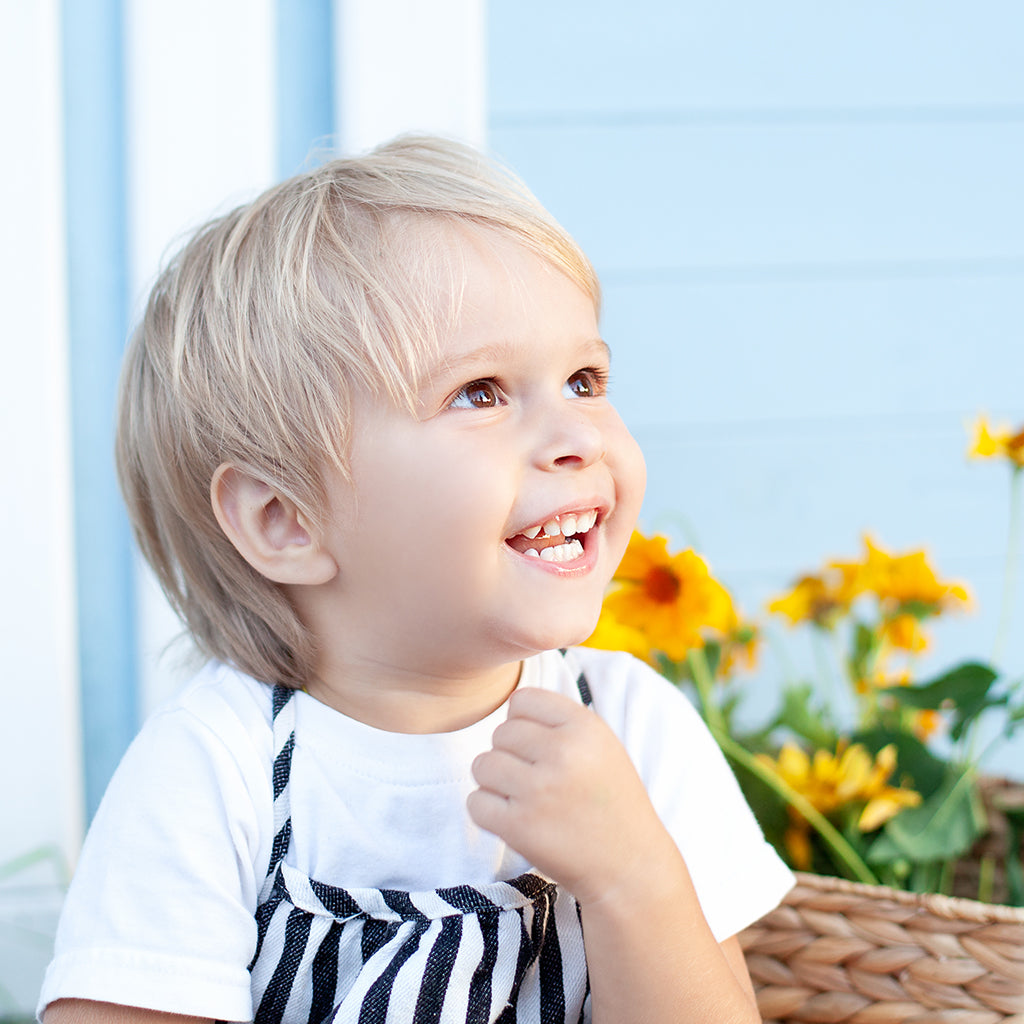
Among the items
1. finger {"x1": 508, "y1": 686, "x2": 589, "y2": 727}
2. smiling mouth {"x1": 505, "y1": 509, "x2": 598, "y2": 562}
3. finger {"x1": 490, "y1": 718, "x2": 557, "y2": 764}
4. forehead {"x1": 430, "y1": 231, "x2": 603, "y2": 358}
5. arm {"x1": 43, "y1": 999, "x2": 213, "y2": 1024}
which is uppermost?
forehead {"x1": 430, "y1": 231, "x2": 603, "y2": 358}

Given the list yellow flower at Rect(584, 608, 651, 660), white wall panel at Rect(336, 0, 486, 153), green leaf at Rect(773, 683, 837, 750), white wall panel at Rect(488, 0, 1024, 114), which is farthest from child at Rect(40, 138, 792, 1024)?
white wall panel at Rect(488, 0, 1024, 114)

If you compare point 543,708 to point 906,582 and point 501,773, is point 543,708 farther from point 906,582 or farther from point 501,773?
point 906,582

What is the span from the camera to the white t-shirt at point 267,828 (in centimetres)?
62

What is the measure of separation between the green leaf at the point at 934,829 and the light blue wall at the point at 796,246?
40cm

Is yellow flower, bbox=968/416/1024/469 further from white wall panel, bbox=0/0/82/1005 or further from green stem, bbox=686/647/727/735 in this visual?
white wall panel, bbox=0/0/82/1005

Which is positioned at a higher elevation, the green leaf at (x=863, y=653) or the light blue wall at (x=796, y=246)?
the light blue wall at (x=796, y=246)

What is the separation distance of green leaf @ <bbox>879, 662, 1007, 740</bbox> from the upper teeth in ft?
1.17

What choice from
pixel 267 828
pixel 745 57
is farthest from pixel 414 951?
pixel 745 57

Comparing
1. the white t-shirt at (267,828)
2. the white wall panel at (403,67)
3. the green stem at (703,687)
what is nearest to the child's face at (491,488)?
the white t-shirt at (267,828)

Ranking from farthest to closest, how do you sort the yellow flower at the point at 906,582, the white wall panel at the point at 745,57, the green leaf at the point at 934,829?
1. the white wall panel at the point at 745,57
2. the yellow flower at the point at 906,582
3. the green leaf at the point at 934,829

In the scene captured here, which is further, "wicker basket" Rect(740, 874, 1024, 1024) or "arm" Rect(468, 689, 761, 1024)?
"wicker basket" Rect(740, 874, 1024, 1024)

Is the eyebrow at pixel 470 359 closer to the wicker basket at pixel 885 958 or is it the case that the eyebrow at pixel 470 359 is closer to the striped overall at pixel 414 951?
the striped overall at pixel 414 951

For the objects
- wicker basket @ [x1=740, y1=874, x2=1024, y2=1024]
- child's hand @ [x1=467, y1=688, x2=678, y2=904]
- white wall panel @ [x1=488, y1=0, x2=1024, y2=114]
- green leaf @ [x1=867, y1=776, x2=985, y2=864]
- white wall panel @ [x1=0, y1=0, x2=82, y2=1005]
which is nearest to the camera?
child's hand @ [x1=467, y1=688, x2=678, y2=904]

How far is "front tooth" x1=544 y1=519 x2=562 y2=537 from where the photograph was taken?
0.64m
